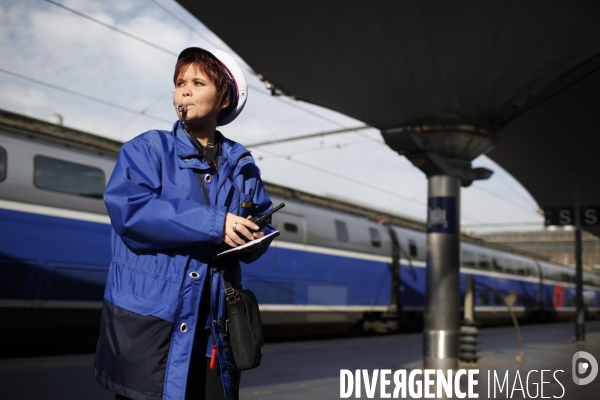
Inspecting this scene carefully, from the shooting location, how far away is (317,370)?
747 cm

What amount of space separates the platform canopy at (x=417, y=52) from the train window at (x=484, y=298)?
38.1 feet

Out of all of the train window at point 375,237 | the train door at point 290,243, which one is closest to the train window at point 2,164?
the train door at point 290,243

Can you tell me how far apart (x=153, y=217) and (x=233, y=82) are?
0.71 meters

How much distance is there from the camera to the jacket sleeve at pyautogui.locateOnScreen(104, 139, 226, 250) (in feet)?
6.39

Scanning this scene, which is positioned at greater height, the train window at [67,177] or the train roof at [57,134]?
the train roof at [57,134]

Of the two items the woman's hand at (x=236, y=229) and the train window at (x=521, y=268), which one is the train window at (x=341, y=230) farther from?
the train window at (x=521, y=268)

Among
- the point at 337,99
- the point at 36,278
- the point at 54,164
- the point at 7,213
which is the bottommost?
the point at 36,278

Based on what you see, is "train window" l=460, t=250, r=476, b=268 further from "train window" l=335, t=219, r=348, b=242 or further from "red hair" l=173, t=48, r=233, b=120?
"red hair" l=173, t=48, r=233, b=120

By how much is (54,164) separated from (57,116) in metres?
3.36

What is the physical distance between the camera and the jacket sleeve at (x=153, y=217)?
1946 mm

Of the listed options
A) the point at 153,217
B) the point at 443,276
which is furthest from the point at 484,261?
the point at 153,217

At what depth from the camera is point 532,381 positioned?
24.0 feet

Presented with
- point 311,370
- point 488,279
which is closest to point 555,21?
point 311,370

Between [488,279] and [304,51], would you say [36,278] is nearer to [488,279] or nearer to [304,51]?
[304,51]
